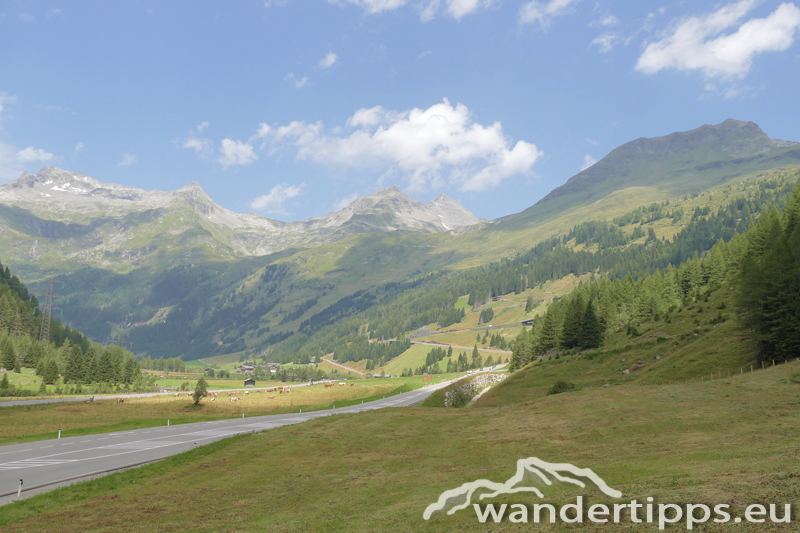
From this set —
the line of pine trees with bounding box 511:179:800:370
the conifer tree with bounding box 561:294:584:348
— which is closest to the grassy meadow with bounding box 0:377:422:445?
the conifer tree with bounding box 561:294:584:348

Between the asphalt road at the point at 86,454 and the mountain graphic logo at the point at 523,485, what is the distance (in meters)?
25.0

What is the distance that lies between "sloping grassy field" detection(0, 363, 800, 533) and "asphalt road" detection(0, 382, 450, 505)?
4269 mm

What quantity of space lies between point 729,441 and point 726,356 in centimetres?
5070

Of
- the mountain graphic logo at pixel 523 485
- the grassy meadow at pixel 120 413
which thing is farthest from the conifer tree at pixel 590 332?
the mountain graphic logo at pixel 523 485

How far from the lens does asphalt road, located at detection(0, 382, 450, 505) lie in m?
30.9

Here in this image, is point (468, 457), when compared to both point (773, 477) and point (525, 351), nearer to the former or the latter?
point (773, 477)

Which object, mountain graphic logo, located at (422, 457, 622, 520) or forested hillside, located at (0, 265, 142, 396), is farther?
forested hillside, located at (0, 265, 142, 396)

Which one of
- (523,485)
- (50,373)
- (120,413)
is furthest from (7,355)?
(523,485)

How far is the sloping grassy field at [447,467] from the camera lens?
1659cm

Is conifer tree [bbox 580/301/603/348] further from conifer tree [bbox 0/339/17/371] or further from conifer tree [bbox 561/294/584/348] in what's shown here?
conifer tree [bbox 0/339/17/371]

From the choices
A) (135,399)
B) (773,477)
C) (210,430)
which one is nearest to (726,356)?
(773,477)

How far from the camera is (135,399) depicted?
109812 millimetres

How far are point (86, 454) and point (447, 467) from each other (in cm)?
3440

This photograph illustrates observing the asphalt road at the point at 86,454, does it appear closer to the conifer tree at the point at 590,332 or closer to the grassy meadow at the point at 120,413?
the grassy meadow at the point at 120,413
